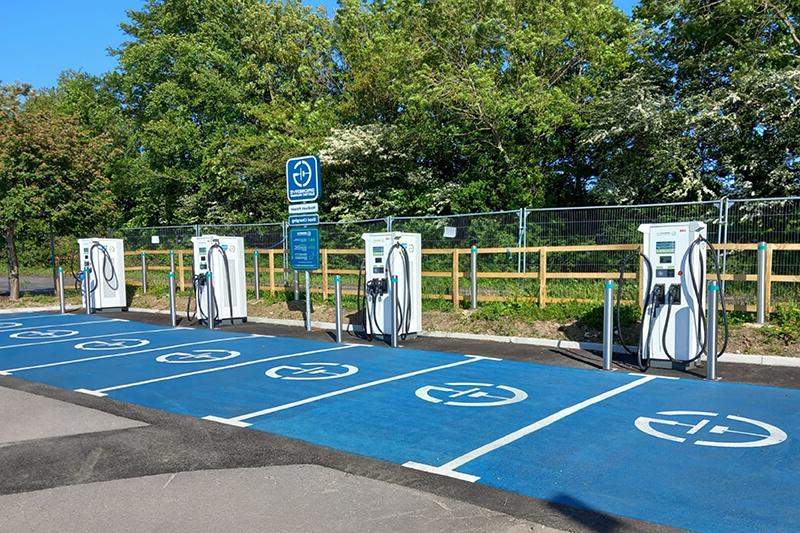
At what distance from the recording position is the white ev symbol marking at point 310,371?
8.28 meters

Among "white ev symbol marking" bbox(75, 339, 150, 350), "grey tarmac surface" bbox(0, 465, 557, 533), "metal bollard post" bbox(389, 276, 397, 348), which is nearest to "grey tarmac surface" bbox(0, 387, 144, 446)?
"grey tarmac surface" bbox(0, 465, 557, 533)

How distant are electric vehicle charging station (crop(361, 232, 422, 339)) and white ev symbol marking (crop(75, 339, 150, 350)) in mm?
4128

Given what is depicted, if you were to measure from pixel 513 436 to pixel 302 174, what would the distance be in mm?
8121

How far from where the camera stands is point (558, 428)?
5789 mm

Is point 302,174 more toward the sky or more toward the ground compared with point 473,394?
more toward the sky

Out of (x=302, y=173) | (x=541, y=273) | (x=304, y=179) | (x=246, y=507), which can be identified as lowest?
(x=246, y=507)

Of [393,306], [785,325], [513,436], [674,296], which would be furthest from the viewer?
[393,306]

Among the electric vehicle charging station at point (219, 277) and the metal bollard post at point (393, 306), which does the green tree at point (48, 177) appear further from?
the metal bollard post at point (393, 306)

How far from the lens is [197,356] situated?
32.9 ft

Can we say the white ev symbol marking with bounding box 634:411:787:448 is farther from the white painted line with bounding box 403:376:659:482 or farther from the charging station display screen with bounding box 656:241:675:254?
the charging station display screen with bounding box 656:241:675:254

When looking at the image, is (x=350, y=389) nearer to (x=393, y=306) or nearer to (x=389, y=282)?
(x=393, y=306)

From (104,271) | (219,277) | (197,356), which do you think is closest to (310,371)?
(197,356)

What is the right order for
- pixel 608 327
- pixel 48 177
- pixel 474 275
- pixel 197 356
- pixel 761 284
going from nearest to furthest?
pixel 608 327
pixel 761 284
pixel 197 356
pixel 474 275
pixel 48 177

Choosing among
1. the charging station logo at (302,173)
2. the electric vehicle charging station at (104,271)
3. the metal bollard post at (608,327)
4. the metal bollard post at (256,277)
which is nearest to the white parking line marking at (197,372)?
the charging station logo at (302,173)
